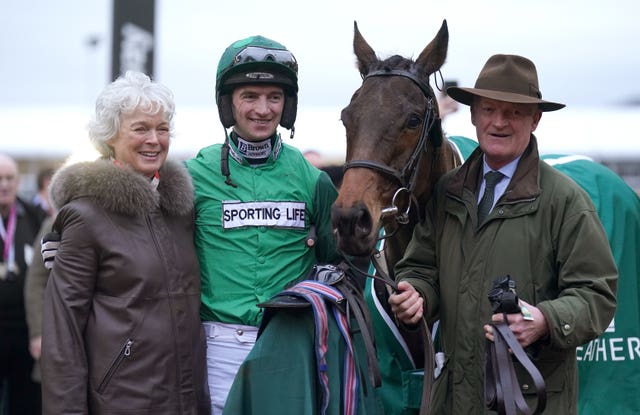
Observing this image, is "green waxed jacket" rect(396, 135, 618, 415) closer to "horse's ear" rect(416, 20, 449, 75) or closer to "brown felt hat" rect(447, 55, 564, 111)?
"brown felt hat" rect(447, 55, 564, 111)

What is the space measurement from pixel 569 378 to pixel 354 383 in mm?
777

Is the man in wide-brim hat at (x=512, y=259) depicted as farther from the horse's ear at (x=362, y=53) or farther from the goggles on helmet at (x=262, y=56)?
the goggles on helmet at (x=262, y=56)

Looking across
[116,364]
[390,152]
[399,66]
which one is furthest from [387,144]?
[116,364]

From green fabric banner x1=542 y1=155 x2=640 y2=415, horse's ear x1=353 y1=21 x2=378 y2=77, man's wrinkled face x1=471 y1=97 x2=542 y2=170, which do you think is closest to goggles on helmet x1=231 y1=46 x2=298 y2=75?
horse's ear x1=353 y1=21 x2=378 y2=77

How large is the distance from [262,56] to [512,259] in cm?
130

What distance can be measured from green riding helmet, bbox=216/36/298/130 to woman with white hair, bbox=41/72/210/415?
0.93ft

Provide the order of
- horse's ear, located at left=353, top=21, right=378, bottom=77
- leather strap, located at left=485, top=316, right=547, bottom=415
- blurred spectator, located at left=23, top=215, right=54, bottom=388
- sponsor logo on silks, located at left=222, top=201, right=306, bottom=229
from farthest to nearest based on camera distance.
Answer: blurred spectator, located at left=23, top=215, right=54, bottom=388 < horse's ear, located at left=353, top=21, right=378, bottom=77 < sponsor logo on silks, located at left=222, top=201, right=306, bottom=229 < leather strap, located at left=485, top=316, right=547, bottom=415

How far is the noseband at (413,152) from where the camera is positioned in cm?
327

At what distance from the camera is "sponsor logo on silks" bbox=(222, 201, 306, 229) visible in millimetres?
3506

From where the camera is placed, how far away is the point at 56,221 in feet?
10.8

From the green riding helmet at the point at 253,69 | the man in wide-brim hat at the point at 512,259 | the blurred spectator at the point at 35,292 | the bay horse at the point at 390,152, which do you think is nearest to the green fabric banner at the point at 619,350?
the bay horse at the point at 390,152

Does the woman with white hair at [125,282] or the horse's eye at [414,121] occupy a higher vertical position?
the horse's eye at [414,121]

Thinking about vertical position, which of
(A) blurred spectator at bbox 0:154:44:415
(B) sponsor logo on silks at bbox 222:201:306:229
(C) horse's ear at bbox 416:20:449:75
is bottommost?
(A) blurred spectator at bbox 0:154:44:415

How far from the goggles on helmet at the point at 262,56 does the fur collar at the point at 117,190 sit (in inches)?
21.8
